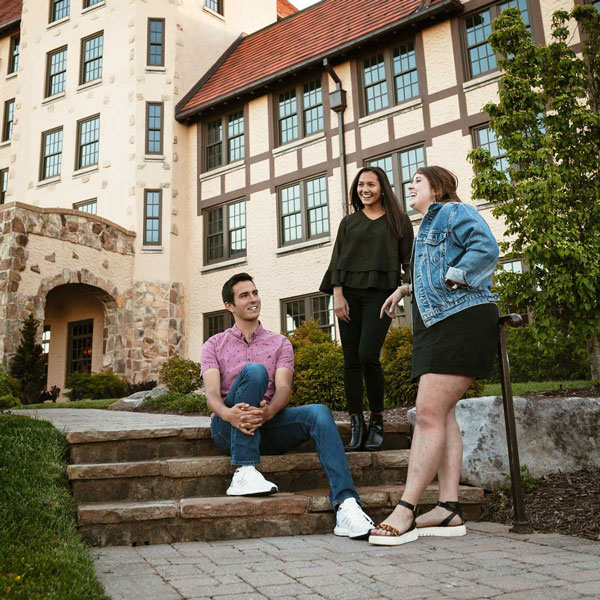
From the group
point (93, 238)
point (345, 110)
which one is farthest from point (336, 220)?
point (93, 238)

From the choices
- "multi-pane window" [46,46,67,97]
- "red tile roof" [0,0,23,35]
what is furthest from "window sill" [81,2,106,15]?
"red tile roof" [0,0,23,35]

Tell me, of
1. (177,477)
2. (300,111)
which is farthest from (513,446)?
(300,111)

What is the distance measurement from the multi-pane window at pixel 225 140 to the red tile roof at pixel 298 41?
0.73 meters

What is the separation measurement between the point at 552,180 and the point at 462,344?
4232mm

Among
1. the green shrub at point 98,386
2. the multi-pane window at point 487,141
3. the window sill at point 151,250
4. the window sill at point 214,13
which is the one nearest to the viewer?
the multi-pane window at point 487,141

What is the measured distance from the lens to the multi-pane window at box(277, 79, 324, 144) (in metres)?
15.8

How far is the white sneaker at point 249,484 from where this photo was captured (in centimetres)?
344

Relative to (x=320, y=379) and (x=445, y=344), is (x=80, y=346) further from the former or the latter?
(x=445, y=344)

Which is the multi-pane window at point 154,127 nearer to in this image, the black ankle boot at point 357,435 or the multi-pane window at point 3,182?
the multi-pane window at point 3,182

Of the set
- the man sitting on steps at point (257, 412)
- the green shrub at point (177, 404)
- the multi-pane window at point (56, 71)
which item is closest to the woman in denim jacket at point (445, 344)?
the man sitting on steps at point (257, 412)

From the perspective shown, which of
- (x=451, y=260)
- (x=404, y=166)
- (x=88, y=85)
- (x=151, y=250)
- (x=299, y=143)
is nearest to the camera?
(x=451, y=260)

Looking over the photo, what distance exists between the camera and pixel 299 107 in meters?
16.1

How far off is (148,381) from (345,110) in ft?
27.6

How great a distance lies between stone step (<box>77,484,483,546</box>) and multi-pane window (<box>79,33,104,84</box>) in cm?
1806
